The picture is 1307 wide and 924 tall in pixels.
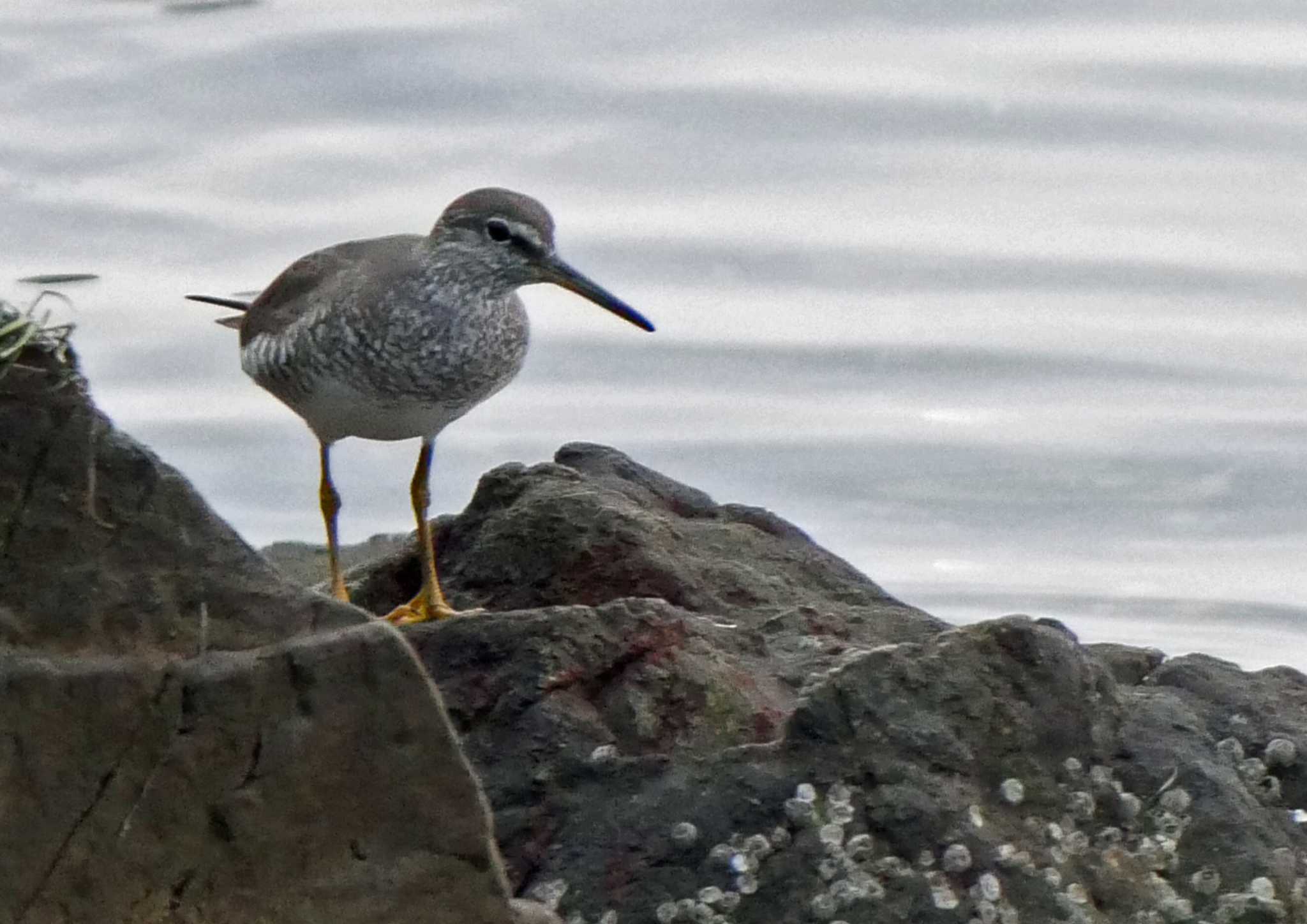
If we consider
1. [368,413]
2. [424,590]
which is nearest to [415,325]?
[368,413]

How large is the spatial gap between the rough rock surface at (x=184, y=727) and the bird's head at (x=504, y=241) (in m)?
2.81

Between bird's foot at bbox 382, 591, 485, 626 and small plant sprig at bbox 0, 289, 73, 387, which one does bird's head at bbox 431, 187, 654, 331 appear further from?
small plant sprig at bbox 0, 289, 73, 387

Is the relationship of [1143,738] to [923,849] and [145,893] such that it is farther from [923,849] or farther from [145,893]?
[145,893]

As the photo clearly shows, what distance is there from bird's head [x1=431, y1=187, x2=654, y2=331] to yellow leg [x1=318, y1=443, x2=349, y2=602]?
2.49 ft

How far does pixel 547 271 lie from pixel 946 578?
4180 mm

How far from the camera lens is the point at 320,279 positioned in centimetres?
711

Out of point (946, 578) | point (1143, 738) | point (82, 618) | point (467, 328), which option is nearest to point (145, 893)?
point (82, 618)

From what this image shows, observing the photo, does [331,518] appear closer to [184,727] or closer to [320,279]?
[320,279]

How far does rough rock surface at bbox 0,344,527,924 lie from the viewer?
3.95 metres

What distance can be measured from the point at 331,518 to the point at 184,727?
336 cm

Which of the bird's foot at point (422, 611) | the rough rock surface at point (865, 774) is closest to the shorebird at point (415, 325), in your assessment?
the bird's foot at point (422, 611)

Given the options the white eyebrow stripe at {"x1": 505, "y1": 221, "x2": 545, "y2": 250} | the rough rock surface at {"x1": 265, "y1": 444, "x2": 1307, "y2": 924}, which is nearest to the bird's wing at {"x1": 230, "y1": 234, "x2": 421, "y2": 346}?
the white eyebrow stripe at {"x1": 505, "y1": 221, "x2": 545, "y2": 250}

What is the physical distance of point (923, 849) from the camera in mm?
4723

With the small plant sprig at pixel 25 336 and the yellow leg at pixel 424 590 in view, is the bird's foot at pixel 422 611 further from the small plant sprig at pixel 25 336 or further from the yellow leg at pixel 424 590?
the small plant sprig at pixel 25 336
